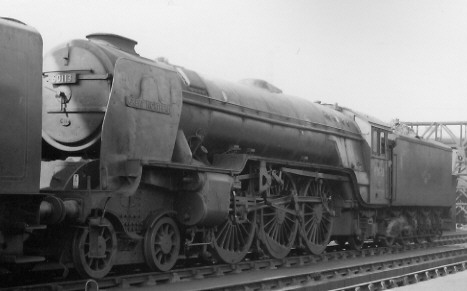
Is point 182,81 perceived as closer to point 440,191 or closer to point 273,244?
point 273,244

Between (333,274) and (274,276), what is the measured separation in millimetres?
1841

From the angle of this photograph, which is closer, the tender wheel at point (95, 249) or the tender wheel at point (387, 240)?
the tender wheel at point (95, 249)

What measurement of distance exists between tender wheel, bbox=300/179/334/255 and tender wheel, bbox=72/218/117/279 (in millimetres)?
6630

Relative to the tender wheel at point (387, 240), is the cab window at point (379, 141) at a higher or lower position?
higher

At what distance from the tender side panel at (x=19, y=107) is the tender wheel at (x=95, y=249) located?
180cm

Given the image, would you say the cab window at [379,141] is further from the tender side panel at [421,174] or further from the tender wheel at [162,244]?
the tender wheel at [162,244]

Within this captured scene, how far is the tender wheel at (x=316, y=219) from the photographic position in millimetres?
15758

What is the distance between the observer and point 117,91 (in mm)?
10086

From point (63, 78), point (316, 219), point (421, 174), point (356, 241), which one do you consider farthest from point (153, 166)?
point (421, 174)

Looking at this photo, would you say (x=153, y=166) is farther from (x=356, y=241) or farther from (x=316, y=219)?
(x=356, y=241)

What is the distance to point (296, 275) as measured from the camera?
A: 467 inches

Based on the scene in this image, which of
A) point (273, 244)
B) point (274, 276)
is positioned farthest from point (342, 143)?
point (274, 276)

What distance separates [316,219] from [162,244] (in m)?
6.27

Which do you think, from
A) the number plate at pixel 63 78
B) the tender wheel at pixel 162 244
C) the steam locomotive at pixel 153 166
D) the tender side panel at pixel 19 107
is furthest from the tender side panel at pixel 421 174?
the tender side panel at pixel 19 107
